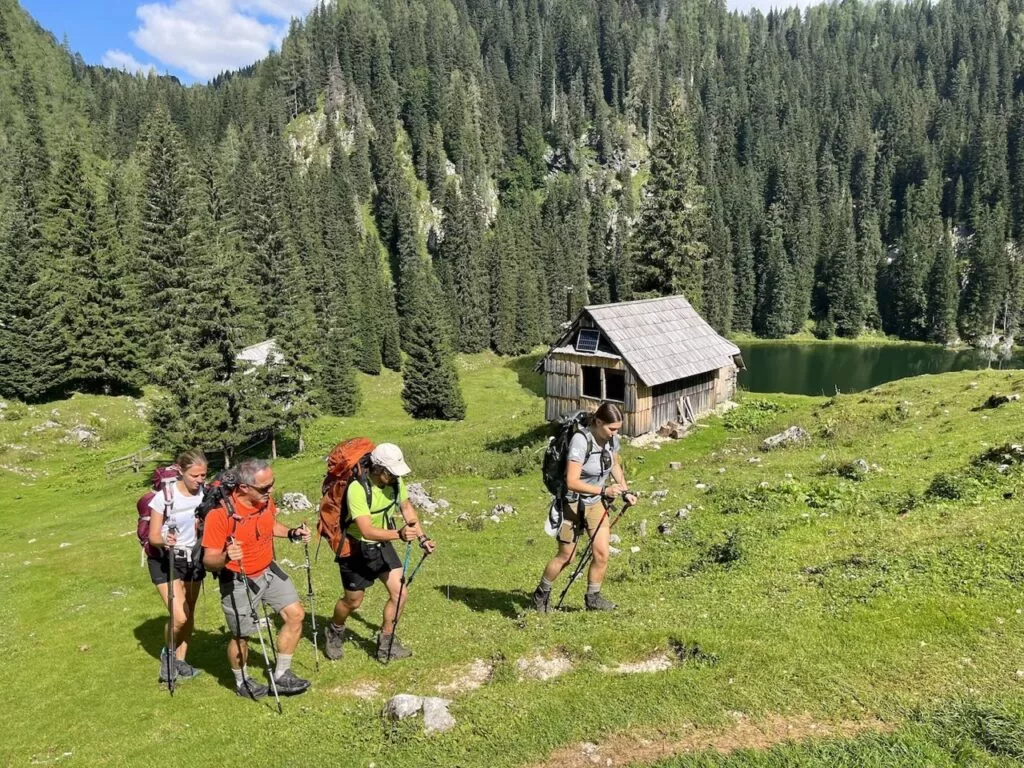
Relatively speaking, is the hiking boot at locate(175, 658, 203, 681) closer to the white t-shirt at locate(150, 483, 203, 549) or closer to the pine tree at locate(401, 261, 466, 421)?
the white t-shirt at locate(150, 483, 203, 549)

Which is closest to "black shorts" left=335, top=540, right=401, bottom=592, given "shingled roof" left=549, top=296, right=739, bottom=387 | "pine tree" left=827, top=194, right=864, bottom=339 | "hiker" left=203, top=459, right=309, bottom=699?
"hiker" left=203, top=459, right=309, bottom=699

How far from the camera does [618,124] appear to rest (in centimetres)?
18338

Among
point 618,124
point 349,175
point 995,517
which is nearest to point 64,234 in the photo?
point 995,517

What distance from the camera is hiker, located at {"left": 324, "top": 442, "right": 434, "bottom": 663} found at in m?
8.44

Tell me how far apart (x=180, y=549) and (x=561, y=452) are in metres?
5.69

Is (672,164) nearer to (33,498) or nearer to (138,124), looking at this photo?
(33,498)

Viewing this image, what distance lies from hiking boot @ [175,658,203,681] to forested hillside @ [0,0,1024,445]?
100ft

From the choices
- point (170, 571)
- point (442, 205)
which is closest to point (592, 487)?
point (170, 571)

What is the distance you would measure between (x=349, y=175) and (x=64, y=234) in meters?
86.9

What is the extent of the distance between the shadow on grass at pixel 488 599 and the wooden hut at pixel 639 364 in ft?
55.0

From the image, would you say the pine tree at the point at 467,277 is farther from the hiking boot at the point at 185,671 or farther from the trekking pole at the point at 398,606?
the trekking pole at the point at 398,606

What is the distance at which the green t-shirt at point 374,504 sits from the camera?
8.45 m

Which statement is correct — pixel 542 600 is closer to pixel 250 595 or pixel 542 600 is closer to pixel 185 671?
pixel 250 595

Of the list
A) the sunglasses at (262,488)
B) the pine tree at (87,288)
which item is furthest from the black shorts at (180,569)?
the pine tree at (87,288)
